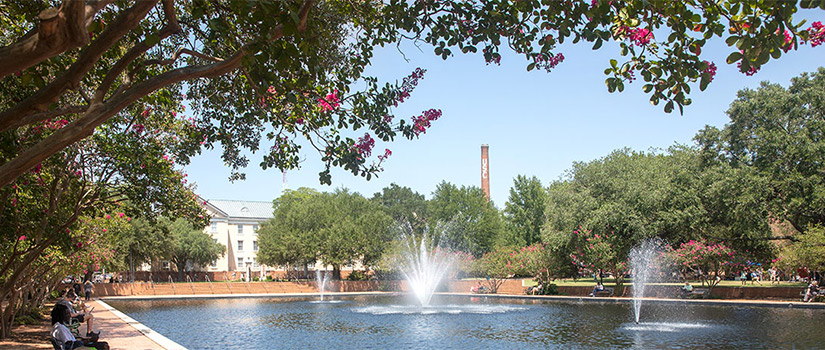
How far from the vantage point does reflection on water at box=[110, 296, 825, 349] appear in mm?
15383

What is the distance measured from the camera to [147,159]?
1320cm

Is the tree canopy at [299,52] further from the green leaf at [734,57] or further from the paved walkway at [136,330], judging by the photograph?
the paved walkway at [136,330]

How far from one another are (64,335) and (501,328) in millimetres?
12335

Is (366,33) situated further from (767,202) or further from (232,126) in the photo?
(767,202)

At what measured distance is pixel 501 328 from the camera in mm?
18875

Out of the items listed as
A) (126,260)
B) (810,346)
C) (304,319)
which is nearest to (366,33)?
(810,346)

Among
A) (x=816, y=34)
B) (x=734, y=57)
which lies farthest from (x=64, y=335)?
(x=816, y=34)

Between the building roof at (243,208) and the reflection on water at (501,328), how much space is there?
174 feet

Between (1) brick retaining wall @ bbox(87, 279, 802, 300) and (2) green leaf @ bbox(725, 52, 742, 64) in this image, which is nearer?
(2) green leaf @ bbox(725, 52, 742, 64)

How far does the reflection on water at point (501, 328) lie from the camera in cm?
1538

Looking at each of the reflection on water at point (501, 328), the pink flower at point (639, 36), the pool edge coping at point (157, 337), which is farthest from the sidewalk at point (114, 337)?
the pink flower at point (639, 36)

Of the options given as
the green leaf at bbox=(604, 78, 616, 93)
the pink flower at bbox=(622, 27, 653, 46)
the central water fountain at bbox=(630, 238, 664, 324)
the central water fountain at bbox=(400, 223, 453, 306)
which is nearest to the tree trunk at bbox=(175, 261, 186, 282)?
the central water fountain at bbox=(400, 223, 453, 306)

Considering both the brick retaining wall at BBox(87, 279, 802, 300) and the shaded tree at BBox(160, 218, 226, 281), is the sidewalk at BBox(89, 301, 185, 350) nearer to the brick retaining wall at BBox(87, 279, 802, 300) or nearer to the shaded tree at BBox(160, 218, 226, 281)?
the brick retaining wall at BBox(87, 279, 802, 300)

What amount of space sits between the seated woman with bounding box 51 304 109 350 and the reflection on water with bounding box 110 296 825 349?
4.49 metres
